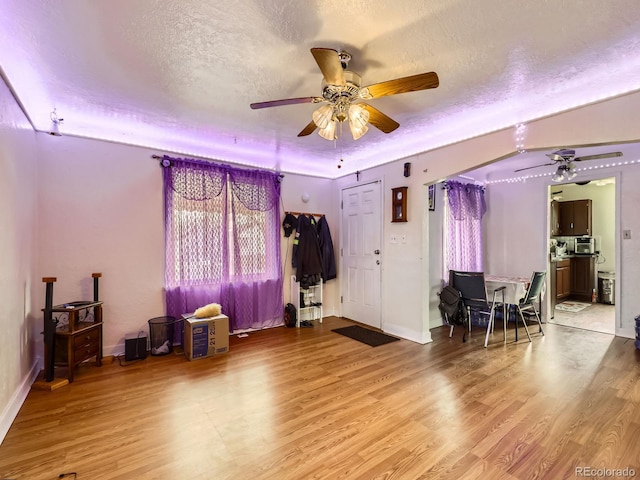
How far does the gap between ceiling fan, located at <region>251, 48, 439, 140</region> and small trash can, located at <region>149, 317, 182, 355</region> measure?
2.62 meters

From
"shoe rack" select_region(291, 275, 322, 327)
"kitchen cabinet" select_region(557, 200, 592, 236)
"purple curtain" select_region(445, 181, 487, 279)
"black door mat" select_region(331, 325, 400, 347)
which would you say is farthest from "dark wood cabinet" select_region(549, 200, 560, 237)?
"shoe rack" select_region(291, 275, 322, 327)

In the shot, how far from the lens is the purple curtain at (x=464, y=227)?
14.8 ft

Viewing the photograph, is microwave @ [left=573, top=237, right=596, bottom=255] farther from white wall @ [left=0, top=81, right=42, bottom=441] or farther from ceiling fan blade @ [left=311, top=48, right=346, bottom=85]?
white wall @ [left=0, top=81, right=42, bottom=441]

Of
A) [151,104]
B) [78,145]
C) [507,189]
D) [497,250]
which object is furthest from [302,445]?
[507,189]

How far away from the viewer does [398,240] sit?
12.9 ft

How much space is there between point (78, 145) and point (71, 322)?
1808 millimetres

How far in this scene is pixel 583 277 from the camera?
5887mm

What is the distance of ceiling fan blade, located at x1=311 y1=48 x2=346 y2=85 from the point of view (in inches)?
58.3

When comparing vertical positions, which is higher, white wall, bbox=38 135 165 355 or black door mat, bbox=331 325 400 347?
white wall, bbox=38 135 165 355

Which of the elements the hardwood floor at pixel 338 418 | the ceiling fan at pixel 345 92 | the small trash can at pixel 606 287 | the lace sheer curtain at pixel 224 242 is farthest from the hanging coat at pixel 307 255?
the small trash can at pixel 606 287

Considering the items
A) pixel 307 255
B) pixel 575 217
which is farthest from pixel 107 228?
pixel 575 217

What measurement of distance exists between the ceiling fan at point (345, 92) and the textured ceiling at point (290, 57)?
0.23m

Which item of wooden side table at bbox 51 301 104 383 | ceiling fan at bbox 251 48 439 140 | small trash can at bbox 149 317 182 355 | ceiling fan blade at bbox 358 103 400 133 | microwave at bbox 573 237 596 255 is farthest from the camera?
microwave at bbox 573 237 596 255

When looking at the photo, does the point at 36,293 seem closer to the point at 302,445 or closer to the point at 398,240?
the point at 302,445
